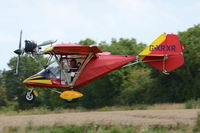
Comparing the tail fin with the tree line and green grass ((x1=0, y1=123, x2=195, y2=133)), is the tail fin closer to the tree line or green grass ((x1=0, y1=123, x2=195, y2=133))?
green grass ((x1=0, y1=123, x2=195, y2=133))

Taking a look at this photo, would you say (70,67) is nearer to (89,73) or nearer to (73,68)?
(73,68)

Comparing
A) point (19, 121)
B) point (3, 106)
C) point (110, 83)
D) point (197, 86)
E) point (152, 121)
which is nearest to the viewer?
point (152, 121)

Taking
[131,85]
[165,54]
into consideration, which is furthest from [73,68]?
[131,85]

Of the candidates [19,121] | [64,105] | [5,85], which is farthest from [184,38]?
[5,85]

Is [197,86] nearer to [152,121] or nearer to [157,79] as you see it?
[157,79]

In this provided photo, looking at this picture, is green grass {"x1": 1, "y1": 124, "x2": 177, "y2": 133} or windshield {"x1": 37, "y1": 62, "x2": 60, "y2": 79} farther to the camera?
windshield {"x1": 37, "y1": 62, "x2": 60, "y2": 79}

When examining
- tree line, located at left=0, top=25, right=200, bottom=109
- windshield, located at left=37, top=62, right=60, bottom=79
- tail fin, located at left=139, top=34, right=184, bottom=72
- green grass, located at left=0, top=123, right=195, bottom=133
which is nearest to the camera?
green grass, located at left=0, top=123, right=195, bottom=133

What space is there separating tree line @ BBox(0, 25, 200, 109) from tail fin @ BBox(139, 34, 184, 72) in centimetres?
1721

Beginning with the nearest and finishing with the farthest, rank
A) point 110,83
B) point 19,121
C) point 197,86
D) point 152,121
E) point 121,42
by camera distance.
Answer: point 152,121 < point 19,121 < point 197,86 < point 110,83 < point 121,42

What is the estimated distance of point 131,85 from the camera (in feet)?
193

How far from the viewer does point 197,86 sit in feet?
154

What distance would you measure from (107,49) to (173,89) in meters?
17.1

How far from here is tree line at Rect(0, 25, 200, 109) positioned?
47.7 metres

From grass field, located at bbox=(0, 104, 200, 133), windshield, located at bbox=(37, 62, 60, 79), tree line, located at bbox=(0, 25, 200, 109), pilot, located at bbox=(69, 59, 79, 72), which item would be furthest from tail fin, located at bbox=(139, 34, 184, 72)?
tree line, located at bbox=(0, 25, 200, 109)
